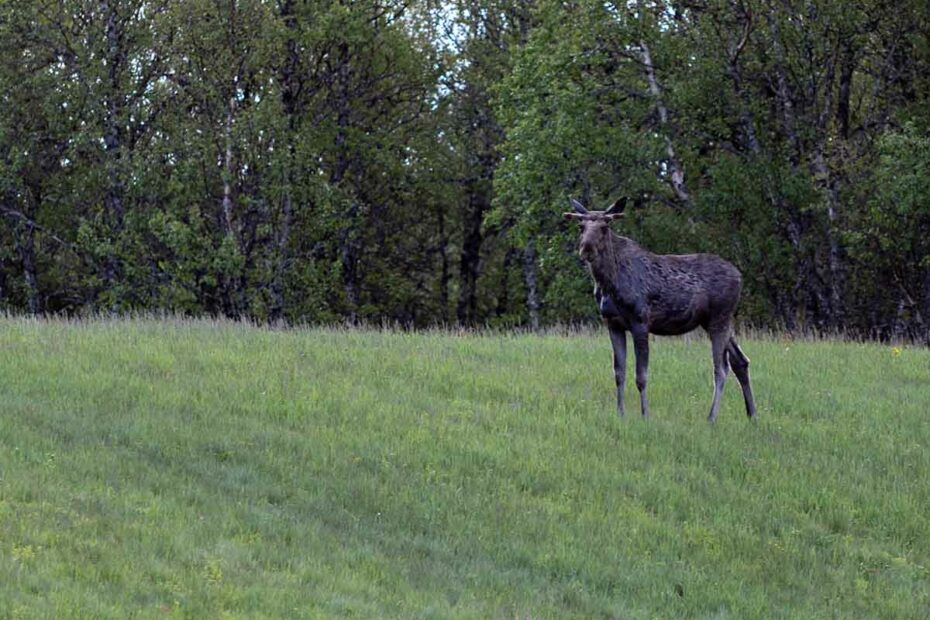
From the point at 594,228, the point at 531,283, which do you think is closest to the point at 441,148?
the point at 531,283

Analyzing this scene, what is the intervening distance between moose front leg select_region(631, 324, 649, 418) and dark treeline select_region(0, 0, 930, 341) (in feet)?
42.3

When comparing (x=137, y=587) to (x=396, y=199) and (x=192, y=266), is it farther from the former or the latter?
(x=396, y=199)

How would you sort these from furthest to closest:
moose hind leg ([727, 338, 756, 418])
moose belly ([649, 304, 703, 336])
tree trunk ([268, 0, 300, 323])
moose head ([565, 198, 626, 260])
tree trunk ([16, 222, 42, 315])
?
1. tree trunk ([16, 222, 42, 315])
2. tree trunk ([268, 0, 300, 323])
3. moose hind leg ([727, 338, 756, 418])
4. moose belly ([649, 304, 703, 336])
5. moose head ([565, 198, 626, 260])

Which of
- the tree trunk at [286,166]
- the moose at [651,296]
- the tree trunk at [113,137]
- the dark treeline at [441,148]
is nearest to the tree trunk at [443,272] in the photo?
the dark treeline at [441,148]

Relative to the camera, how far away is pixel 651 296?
54.8 ft

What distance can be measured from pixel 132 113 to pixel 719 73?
52.0ft

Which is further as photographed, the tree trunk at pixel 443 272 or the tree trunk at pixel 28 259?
the tree trunk at pixel 443 272

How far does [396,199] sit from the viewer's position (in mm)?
44656

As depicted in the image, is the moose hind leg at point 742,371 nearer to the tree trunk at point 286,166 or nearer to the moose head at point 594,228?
the moose head at point 594,228

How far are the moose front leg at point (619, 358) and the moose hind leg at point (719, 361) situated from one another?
45.4 inches

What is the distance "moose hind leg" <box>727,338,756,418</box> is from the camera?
1700 centimetres

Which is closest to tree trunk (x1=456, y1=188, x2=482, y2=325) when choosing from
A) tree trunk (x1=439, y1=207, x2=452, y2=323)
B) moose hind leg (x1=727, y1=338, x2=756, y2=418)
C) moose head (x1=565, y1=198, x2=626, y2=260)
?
tree trunk (x1=439, y1=207, x2=452, y2=323)

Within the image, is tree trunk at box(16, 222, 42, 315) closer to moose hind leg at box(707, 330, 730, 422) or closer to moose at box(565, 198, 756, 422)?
moose at box(565, 198, 756, 422)

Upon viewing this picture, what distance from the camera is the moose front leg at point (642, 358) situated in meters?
16.3
